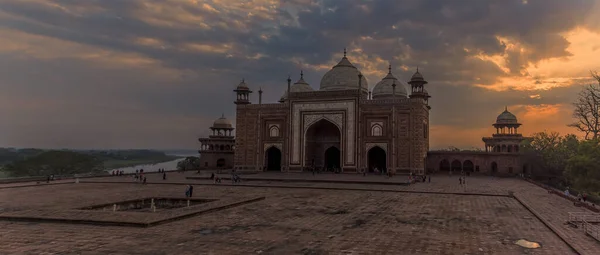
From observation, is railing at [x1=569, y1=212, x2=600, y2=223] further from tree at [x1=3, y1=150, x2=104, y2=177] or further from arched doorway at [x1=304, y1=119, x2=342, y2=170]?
tree at [x1=3, y1=150, x2=104, y2=177]

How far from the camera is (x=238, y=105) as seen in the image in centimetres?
4206

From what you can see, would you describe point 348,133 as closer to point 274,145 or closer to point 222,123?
point 274,145

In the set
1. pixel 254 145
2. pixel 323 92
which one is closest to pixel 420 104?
pixel 323 92

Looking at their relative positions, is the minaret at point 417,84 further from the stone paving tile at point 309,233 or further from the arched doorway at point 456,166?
the stone paving tile at point 309,233

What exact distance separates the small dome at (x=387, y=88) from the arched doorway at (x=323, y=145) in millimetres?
6787

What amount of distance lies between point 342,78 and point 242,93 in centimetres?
1108

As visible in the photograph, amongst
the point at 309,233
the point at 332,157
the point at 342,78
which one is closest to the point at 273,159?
the point at 332,157

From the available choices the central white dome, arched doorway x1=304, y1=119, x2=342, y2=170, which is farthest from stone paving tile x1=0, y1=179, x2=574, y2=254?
the central white dome

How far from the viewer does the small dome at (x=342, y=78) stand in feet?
135

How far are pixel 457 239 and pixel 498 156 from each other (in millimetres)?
32359

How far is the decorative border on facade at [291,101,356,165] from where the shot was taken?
37250mm

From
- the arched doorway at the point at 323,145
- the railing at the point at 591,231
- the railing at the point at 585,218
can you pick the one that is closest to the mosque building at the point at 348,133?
the arched doorway at the point at 323,145

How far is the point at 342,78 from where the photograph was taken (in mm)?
41594

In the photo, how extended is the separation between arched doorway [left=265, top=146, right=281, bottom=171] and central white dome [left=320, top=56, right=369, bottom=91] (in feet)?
28.4
